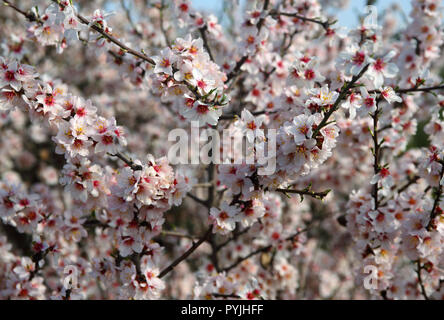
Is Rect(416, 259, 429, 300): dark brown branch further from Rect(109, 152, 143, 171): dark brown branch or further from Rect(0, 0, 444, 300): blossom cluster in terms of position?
Rect(109, 152, 143, 171): dark brown branch

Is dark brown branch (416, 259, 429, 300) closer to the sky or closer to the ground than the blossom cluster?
closer to the ground

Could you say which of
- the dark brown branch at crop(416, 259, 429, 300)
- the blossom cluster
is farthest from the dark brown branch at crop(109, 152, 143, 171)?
the dark brown branch at crop(416, 259, 429, 300)

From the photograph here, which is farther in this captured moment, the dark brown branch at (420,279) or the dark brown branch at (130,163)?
the dark brown branch at (420,279)

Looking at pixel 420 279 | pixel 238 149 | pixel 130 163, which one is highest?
pixel 238 149

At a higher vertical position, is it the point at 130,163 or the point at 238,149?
the point at 238,149

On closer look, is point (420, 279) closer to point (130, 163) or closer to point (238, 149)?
point (238, 149)

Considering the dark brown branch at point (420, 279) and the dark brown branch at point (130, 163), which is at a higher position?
the dark brown branch at point (130, 163)

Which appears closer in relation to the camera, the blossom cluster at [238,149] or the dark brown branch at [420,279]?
the blossom cluster at [238,149]

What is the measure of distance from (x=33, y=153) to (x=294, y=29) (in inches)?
226

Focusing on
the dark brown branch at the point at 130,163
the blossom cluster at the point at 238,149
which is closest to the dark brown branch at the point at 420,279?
the blossom cluster at the point at 238,149

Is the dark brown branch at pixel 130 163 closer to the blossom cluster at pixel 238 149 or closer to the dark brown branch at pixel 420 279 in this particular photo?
the blossom cluster at pixel 238 149

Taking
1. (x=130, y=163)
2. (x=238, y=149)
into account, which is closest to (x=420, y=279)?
(x=238, y=149)

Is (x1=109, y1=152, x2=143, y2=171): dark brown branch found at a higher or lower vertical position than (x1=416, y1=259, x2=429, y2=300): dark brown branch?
higher

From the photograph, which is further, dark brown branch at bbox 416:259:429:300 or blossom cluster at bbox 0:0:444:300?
dark brown branch at bbox 416:259:429:300
